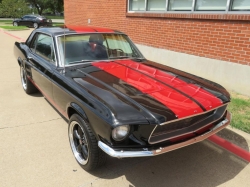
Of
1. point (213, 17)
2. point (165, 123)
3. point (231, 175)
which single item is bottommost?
point (231, 175)

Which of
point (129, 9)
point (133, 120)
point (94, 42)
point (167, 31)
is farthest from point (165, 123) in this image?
point (129, 9)

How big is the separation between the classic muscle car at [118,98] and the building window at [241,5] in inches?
107

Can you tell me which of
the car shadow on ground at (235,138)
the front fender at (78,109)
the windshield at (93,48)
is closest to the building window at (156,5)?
the windshield at (93,48)

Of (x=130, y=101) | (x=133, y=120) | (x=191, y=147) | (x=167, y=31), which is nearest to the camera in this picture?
(x=133, y=120)

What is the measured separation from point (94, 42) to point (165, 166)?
7.06 ft

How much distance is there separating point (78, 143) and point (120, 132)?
101cm

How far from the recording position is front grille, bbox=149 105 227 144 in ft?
7.66

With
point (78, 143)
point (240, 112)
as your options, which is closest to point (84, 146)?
point (78, 143)

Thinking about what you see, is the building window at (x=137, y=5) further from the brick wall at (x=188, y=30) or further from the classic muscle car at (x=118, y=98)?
the classic muscle car at (x=118, y=98)

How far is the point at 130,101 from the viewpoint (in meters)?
2.43

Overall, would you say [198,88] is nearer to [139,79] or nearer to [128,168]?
[139,79]

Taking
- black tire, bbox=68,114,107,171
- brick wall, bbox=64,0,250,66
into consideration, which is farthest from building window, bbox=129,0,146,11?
black tire, bbox=68,114,107,171

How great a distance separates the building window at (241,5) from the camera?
494cm

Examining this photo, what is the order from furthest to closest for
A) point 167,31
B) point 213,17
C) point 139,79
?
point 167,31, point 213,17, point 139,79
